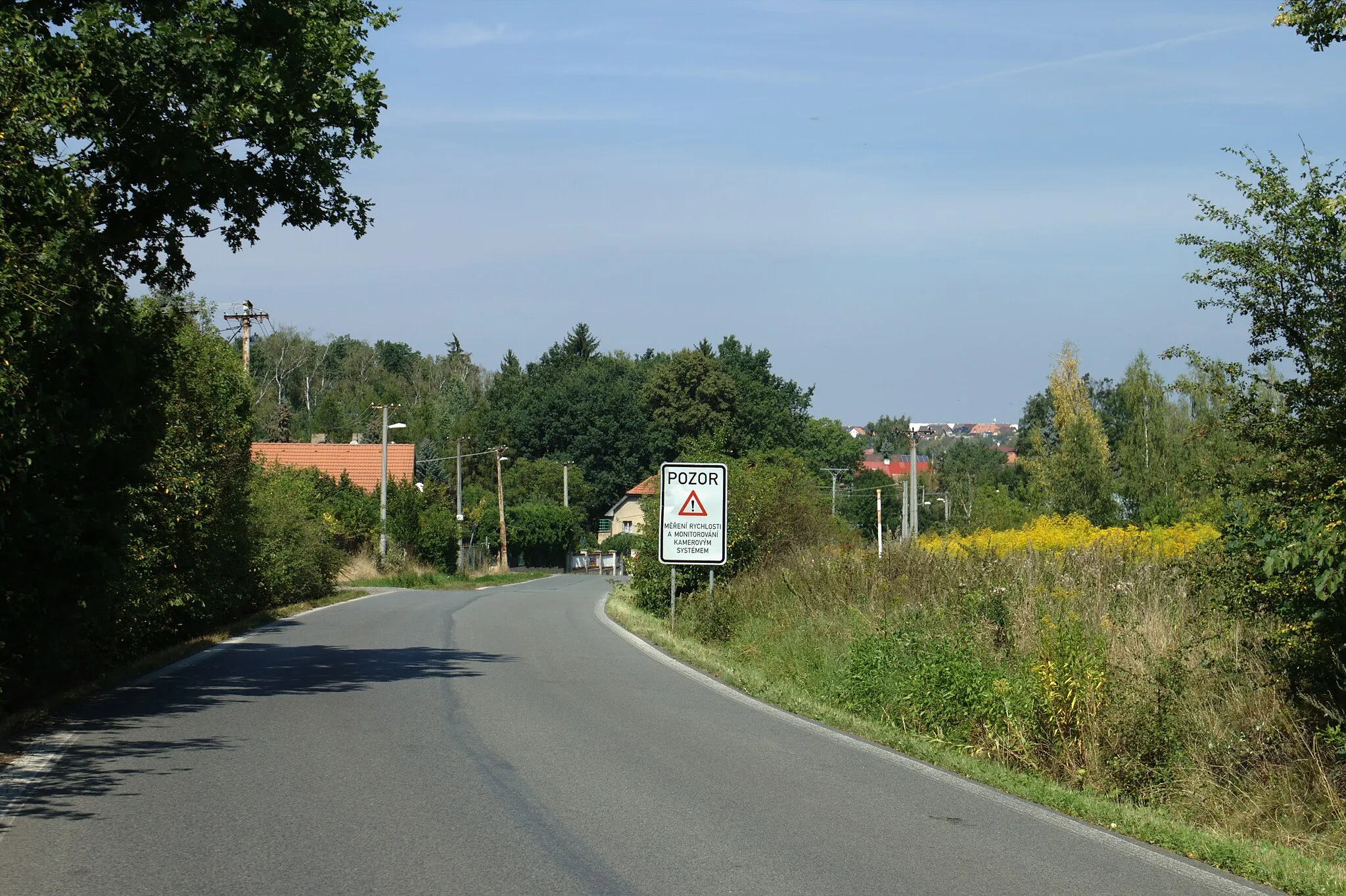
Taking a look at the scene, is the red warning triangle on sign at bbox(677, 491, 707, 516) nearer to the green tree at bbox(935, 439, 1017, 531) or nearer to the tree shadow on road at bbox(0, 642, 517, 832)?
the tree shadow on road at bbox(0, 642, 517, 832)

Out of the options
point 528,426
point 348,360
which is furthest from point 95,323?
point 348,360

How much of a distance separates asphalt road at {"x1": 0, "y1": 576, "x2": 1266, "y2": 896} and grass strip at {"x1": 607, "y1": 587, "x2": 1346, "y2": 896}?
0.28 meters

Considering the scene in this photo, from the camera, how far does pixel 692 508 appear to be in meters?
23.5

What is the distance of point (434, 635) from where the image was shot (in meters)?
22.2

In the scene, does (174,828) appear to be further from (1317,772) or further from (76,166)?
(1317,772)

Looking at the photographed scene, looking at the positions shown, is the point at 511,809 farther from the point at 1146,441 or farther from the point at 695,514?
the point at 1146,441

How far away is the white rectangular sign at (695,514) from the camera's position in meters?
23.4

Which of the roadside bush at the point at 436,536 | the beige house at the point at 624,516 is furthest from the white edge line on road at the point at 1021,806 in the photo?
the beige house at the point at 624,516

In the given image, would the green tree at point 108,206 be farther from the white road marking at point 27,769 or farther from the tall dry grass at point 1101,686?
the tall dry grass at point 1101,686

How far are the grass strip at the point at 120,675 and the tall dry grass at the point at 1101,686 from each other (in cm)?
798

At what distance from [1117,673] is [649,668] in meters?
6.88

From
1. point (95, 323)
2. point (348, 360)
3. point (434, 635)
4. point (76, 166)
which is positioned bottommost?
point (434, 635)

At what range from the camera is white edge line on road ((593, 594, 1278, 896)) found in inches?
257

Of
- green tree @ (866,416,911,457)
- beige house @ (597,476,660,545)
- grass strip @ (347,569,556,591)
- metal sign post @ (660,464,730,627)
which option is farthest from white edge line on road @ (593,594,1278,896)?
green tree @ (866,416,911,457)
